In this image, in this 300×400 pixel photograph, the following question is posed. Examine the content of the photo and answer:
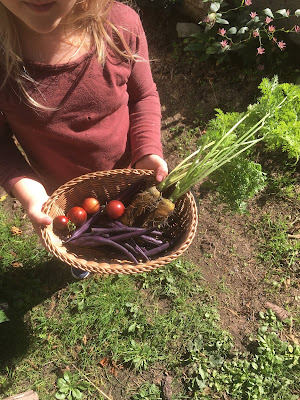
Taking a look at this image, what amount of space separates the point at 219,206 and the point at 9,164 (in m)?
2.07

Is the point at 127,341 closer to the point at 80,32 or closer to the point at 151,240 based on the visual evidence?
the point at 151,240

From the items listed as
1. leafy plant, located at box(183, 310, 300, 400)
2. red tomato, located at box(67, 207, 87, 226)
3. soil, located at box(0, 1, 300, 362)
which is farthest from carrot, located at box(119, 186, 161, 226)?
leafy plant, located at box(183, 310, 300, 400)

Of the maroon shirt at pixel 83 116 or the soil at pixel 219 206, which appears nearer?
the maroon shirt at pixel 83 116

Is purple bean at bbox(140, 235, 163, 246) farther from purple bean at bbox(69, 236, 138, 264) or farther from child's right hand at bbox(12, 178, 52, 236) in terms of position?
child's right hand at bbox(12, 178, 52, 236)

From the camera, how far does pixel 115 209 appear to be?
93.0 inches

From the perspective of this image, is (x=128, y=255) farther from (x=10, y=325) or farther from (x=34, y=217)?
(x=10, y=325)

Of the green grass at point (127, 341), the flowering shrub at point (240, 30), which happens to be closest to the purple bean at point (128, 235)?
the green grass at point (127, 341)

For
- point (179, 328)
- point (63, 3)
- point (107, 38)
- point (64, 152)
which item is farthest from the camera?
point (179, 328)

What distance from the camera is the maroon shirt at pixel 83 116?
1.90m

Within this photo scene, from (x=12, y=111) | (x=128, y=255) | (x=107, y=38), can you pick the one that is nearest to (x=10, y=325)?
(x=128, y=255)

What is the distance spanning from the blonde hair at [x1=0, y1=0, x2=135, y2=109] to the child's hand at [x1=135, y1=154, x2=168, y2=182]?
1.96 ft

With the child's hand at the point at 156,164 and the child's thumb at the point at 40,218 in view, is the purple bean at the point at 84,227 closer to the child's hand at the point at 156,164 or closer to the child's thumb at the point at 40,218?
the child's thumb at the point at 40,218

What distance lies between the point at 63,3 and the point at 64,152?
0.82 metres

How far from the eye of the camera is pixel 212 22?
3748 mm
